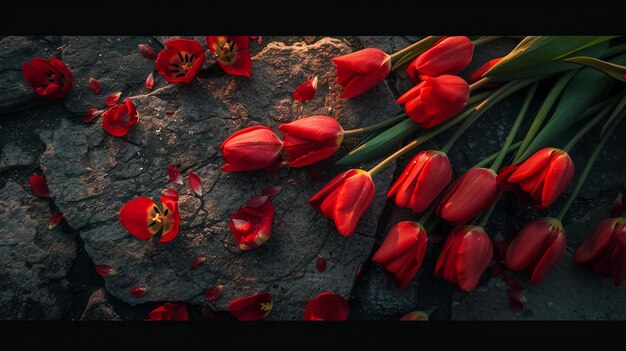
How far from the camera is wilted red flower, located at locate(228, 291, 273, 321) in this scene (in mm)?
1099

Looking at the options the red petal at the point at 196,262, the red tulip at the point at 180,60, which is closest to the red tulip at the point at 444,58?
the red tulip at the point at 180,60

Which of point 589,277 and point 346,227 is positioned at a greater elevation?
point 346,227

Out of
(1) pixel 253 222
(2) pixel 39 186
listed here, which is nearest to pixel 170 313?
(1) pixel 253 222

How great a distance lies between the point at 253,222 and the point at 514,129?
465 millimetres

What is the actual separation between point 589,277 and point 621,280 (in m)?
0.06

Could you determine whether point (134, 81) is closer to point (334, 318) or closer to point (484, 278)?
point (334, 318)

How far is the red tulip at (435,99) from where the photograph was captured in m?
1.06

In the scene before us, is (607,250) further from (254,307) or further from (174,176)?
(174,176)

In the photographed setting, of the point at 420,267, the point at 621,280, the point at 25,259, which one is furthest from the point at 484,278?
the point at 25,259

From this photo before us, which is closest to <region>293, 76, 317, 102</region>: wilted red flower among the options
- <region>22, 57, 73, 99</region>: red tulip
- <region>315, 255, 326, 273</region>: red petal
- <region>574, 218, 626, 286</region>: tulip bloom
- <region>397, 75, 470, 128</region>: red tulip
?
<region>397, 75, 470, 128</region>: red tulip

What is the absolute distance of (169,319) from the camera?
1.11 metres

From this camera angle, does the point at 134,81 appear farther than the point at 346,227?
Yes

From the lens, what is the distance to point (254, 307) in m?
1.11

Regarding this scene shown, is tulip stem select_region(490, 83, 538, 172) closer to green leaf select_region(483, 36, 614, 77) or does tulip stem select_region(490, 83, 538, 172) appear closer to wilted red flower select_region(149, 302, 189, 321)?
green leaf select_region(483, 36, 614, 77)
